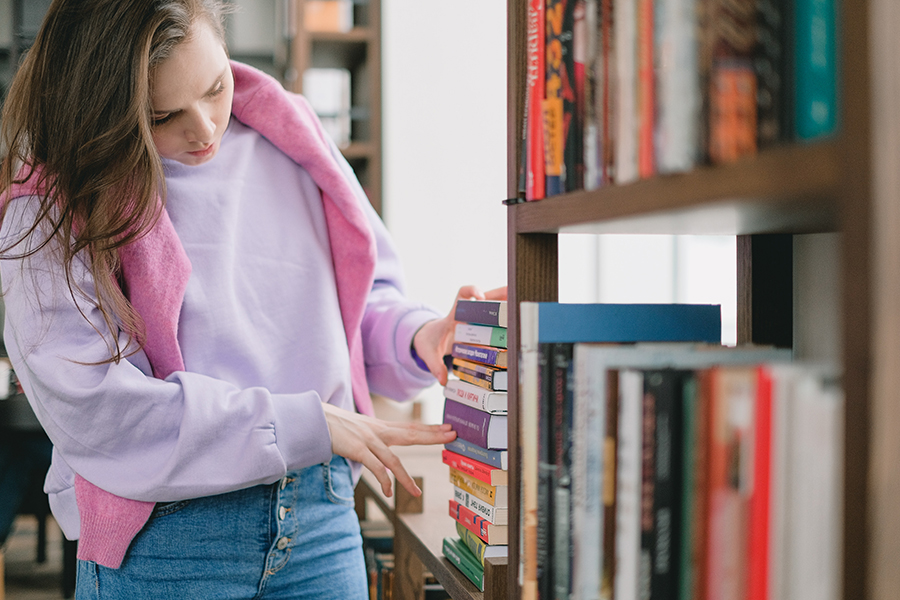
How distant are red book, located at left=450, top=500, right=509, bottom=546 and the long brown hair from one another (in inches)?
17.8

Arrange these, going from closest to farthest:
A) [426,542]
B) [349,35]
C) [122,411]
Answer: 1. [122,411]
2. [426,542]
3. [349,35]

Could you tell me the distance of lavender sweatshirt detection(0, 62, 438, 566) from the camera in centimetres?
85

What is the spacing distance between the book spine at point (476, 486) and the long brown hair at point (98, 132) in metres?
0.43

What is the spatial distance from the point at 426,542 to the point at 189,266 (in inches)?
21.1

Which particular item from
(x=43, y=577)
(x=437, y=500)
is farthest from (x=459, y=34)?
(x=43, y=577)

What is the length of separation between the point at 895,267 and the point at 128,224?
2.59 ft

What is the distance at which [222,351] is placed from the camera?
3.17ft

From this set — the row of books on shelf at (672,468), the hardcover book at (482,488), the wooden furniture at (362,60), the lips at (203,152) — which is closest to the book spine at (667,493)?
the row of books on shelf at (672,468)

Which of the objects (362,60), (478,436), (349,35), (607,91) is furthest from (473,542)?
(362,60)

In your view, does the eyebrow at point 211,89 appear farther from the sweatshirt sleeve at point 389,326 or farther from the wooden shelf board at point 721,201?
the wooden shelf board at point 721,201

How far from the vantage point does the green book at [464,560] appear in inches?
34.1

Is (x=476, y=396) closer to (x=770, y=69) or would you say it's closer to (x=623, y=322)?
(x=623, y=322)

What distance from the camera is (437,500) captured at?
4.74 ft

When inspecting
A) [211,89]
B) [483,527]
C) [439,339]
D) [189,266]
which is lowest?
[483,527]
